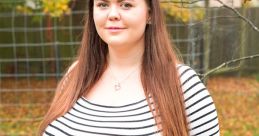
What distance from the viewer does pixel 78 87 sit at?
1971mm

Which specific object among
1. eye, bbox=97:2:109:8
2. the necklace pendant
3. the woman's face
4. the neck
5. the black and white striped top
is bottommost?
the black and white striped top

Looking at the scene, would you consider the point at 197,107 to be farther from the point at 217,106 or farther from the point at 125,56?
Result: the point at 217,106

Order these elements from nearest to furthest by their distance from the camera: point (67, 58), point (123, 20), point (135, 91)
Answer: point (123, 20) → point (135, 91) → point (67, 58)

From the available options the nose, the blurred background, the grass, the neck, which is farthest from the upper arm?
the grass

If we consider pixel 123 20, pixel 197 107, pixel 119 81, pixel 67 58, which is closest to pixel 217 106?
pixel 67 58

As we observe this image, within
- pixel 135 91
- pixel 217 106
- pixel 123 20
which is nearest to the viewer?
pixel 123 20

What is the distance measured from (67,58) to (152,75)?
4.34 metres

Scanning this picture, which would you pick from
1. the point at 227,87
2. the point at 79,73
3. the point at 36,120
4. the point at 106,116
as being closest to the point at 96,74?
the point at 79,73

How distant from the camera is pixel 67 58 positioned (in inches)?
240

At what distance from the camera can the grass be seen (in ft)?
18.8

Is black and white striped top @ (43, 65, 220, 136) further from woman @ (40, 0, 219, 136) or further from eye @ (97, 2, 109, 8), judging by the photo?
eye @ (97, 2, 109, 8)

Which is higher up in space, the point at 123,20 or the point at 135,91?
the point at 123,20

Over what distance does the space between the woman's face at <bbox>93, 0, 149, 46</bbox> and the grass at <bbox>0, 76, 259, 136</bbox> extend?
335 cm

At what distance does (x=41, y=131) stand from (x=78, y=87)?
21 centimetres
